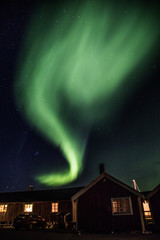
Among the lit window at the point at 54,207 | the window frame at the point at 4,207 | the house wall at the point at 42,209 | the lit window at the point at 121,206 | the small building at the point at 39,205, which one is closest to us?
the lit window at the point at 121,206

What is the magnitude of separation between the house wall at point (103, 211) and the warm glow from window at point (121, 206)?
0.34 meters

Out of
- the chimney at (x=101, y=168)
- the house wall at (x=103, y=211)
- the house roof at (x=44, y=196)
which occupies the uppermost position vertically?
the chimney at (x=101, y=168)

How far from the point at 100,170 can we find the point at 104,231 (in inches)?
280

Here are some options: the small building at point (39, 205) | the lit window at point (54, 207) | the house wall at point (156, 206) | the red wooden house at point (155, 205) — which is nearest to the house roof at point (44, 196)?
the small building at point (39, 205)

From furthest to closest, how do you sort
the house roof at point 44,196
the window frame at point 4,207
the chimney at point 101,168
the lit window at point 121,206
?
the window frame at point 4,207
the house roof at point 44,196
the chimney at point 101,168
the lit window at point 121,206

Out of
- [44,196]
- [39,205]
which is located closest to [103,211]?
[39,205]

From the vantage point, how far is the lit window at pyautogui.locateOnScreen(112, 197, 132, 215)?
17.2 m

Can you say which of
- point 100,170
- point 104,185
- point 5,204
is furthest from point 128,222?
point 5,204

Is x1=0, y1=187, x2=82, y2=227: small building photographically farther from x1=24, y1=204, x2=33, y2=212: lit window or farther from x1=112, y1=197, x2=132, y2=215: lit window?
x1=112, y1=197, x2=132, y2=215: lit window

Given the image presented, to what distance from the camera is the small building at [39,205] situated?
2704 centimetres

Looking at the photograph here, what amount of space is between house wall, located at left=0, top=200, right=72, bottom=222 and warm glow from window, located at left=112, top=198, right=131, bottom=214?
10.7 metres

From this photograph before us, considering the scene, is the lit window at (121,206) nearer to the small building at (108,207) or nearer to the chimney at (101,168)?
the small building at (108,207)

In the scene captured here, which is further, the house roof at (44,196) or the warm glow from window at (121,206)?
the house roof at (44,196)

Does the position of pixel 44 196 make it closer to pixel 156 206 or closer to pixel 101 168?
pixel 101 168
